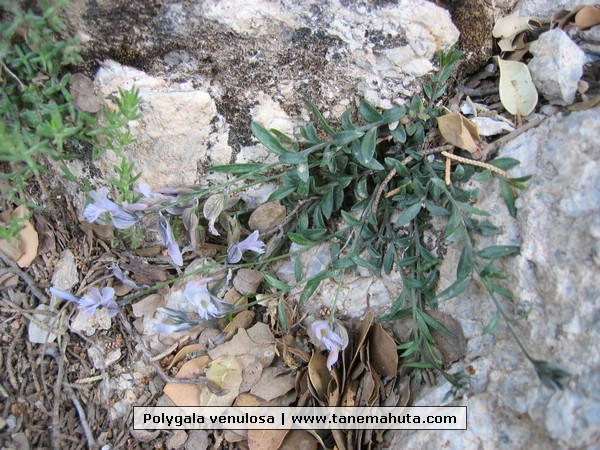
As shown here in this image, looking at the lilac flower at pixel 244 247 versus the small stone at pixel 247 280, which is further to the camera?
the small stone at pixel 247 280

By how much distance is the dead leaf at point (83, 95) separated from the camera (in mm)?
2113

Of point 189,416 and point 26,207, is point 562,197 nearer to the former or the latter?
point 189,416

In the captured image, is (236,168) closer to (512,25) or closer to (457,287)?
(457,287)

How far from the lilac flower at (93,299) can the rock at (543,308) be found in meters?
1.38

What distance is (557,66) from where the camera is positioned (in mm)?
2121

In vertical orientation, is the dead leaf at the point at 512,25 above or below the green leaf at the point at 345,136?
above

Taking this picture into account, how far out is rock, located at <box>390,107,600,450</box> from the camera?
1716 millimetres

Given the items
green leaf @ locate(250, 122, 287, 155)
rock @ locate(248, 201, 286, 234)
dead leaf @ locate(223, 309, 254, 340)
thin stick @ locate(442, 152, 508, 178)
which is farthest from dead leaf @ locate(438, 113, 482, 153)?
dead leaf @ locate(223, 309, 254, 340)

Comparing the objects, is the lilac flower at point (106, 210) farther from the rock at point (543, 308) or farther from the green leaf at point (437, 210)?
the rock at point (543, 308)

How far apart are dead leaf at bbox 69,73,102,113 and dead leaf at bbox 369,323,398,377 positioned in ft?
4.90

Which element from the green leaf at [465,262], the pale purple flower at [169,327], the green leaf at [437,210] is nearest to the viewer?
the green leaf at [465,262]

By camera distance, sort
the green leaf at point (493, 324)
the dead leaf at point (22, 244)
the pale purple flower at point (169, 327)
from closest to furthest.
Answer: the green leaf at point (493, 324) → the pale purple flower at point (169, 327) → the dead leaf at point (22, 244)

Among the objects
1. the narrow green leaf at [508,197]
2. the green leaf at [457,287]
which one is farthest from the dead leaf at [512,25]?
the green leaf at [457,287]

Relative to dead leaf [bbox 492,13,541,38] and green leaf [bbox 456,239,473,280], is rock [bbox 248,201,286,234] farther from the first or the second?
dead leaf [bbox 492,13,541,38]
